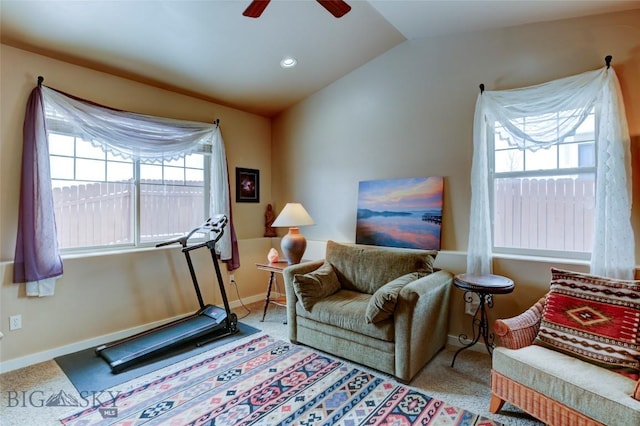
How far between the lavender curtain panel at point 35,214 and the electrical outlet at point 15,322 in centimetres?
20

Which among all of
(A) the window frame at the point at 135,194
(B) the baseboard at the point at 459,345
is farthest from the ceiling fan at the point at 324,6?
(B) the baseboard at the point at 459,345

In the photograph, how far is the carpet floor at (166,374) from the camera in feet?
6.90

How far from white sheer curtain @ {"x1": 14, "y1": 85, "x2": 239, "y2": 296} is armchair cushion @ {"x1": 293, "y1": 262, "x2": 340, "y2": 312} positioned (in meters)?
2.07

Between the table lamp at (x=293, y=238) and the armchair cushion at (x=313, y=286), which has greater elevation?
the table lamp at (x=293, y=238)

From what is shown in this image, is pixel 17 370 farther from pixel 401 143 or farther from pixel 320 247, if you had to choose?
pixel 401 143

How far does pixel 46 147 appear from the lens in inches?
112

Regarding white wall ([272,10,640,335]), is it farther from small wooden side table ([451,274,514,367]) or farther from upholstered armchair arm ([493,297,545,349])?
upholstered armchair arm ([493,297,545,349])

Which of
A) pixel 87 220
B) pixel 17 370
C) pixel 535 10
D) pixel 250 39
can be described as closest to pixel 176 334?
pixel 17 370

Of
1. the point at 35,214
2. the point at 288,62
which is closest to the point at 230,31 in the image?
the point at 288,62

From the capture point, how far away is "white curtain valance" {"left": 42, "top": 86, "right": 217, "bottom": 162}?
2.97m

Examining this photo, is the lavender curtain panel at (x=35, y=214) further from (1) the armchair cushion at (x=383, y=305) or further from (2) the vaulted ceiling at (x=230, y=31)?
(1) the armchair cushion at (x=383, y=305)

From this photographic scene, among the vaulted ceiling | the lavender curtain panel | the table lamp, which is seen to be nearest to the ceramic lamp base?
the table lamp

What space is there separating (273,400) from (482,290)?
66.2 inches

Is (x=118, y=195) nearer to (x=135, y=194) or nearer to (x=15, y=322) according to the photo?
(x=135, y=194)
